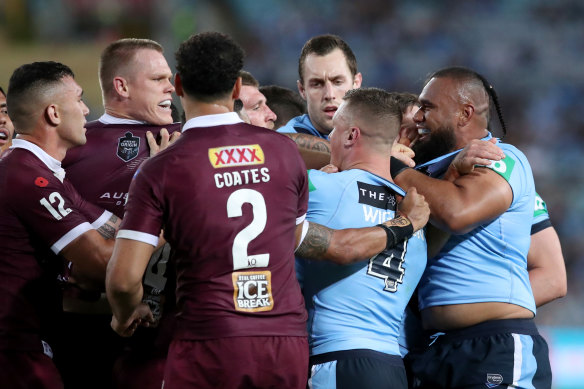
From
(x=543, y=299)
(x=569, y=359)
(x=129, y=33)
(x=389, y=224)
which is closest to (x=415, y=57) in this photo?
(x=129, y=33)

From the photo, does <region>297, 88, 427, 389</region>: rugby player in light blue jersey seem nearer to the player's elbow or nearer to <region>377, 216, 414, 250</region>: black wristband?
<region>377, 216, 414, 250</region>: black wristband

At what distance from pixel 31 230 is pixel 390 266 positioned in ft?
6.71

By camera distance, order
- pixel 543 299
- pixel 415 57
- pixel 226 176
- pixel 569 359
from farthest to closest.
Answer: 1. pixel 415 57
2. pixel 569 359
3. pixel 543 299
4. pixel 226 176

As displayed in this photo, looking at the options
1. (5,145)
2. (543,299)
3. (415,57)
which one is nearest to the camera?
(543,299)

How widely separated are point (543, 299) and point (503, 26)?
15282mm

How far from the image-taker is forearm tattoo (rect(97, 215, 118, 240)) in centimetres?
455

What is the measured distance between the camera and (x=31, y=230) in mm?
4465

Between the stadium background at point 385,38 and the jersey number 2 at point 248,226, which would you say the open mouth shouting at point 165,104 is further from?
the stadium background at point 385,38

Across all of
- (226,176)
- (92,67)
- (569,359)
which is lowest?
(569,359)

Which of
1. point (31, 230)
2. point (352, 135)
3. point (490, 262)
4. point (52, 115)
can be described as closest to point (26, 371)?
point (31, 230)

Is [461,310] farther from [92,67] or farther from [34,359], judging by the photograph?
[92,67]

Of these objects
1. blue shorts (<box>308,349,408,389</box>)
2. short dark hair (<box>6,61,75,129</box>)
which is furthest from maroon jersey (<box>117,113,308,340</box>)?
short dark hair (<box>6,61,75,129</box>)

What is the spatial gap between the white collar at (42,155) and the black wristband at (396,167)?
78.1 inches

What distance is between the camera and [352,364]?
4.28m
